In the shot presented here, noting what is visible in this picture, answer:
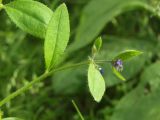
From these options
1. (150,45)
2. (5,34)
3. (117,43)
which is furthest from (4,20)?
(150,45)

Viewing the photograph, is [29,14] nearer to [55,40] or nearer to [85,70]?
[55,40]

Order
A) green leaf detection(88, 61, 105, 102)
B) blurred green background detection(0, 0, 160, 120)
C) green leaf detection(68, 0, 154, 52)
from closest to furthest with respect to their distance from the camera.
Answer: green leaf detection(88, 61, 105, 102) < blurred green background detection(0, 0, 160, 120) < green leaf detection(68, 0, 154, 52)

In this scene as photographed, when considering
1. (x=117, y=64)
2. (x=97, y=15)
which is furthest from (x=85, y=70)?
(x=117, y=64)

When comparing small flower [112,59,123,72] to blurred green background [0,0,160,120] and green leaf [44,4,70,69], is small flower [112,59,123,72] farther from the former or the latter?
blurred green background [0,0,160,120]

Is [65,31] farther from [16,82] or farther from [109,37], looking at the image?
[109,37]

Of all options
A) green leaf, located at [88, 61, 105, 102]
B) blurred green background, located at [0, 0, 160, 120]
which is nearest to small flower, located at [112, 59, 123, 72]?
green leaf, located at [88, 61, 105, 102]

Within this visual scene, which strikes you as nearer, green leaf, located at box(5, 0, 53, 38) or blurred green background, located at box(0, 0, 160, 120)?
green leaf, located at box(5, 0, 53, 38)

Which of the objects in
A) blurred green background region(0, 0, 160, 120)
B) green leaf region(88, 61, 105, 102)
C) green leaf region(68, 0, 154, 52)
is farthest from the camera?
green leaf region(68, 0, 154, 52)
